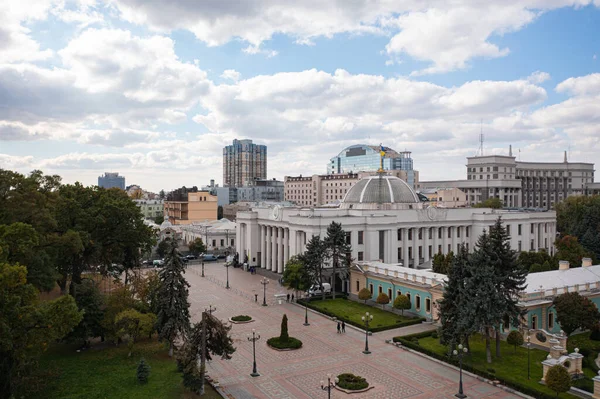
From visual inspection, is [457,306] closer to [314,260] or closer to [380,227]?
[314,260]

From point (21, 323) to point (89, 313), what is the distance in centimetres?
916

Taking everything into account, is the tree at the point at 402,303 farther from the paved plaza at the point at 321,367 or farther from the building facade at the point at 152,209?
Answer: the building facade at the point at 152,209

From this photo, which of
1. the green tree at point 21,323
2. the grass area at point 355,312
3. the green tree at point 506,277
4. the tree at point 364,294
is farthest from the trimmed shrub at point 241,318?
the green tree at point 506,277

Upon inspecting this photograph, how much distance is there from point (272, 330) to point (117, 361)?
36.8ft

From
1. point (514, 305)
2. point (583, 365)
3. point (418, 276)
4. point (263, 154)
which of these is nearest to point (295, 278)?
point (418, 276)

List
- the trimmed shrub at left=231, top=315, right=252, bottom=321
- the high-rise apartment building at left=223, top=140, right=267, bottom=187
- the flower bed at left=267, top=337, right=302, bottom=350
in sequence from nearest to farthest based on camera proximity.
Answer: the flower bed at left=267, top=337, right=302, bottom=350
the trimmed shrub at left=231, top=315, right=252, bottom=321
the high-rise apartment building at left=223, top=140, right=267, bottom=187

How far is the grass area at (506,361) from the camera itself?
24.5 metres

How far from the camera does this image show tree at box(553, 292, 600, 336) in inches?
1174

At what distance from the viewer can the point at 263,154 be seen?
643ft

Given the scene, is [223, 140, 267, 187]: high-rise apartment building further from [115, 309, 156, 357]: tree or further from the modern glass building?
[115, 309, 156, 357]: tree

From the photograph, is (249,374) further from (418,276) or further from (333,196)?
(333,196)

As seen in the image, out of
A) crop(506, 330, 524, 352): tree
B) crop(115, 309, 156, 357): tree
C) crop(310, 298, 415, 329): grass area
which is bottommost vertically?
crop(310, 298, 415, 329): grass area

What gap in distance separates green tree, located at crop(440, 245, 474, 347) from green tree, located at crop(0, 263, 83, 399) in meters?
20.0

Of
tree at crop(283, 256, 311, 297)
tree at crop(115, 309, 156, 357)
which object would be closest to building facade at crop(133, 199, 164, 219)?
tree at crop(283, 256, 311, 297)
